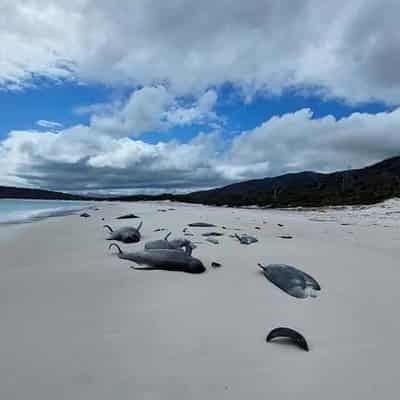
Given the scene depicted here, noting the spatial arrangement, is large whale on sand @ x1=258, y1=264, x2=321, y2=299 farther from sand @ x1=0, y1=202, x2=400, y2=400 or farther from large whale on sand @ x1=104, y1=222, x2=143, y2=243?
large whale on sand @ x1=104, y1=222, x2=143, y2=243

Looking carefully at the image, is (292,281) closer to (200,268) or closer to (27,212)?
(200,268)

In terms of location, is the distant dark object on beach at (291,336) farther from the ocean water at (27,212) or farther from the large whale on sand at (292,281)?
the ocean water at (27,212)

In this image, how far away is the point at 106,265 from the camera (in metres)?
6.60

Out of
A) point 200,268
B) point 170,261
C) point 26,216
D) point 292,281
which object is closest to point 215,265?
point 200,268

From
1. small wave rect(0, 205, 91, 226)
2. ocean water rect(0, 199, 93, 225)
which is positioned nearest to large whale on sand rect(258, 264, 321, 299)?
small wave rect(0, 205, 91, 226)

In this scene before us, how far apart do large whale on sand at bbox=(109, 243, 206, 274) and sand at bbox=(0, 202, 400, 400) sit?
245 millimetres

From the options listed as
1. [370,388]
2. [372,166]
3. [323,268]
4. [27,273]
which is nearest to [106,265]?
[27,273]

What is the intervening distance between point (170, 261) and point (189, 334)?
111 inches

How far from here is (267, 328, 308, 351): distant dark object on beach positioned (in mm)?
3252

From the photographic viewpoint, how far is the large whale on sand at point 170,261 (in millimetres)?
6078

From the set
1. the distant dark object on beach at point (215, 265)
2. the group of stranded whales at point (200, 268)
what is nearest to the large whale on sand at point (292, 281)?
the group of stranded whales at point (200, 268)

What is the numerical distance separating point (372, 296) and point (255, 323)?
2506mm

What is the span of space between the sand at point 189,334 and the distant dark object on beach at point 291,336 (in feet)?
0.29

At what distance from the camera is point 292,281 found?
530 cm
